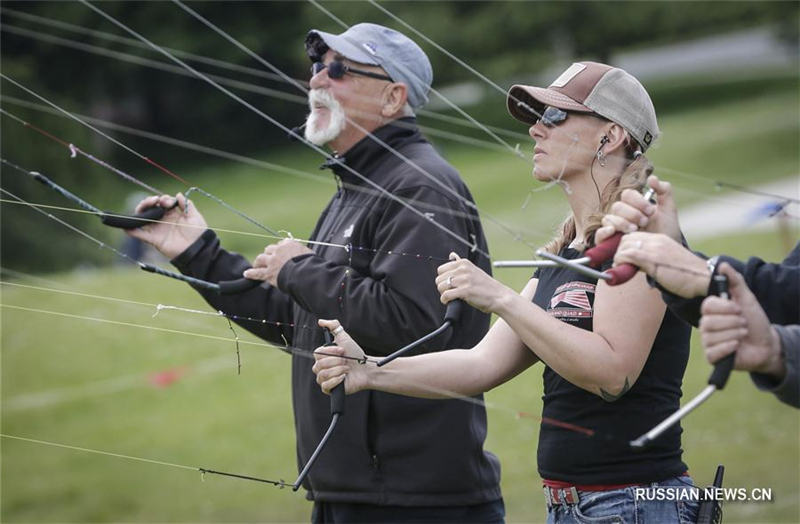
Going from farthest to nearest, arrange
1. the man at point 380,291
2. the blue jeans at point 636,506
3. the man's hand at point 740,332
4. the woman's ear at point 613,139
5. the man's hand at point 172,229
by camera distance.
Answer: the man's hand at point 172,229, the man at point 380,291, the woman's ear at point 613,139, the blue jeans at point 636,506, the man's hand at point 740,332

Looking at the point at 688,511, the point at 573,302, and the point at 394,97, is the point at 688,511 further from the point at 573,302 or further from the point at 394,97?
the point at 394,97

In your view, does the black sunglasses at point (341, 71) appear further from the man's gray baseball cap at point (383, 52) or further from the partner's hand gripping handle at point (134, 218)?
the partner's hand gripping handle at point (134, 218)

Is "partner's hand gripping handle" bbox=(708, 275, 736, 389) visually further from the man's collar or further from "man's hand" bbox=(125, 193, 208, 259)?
"man's hand" bbox=(125, 193, 208, 259)

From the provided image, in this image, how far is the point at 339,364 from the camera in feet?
10.8

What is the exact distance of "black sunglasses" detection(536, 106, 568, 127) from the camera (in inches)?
131

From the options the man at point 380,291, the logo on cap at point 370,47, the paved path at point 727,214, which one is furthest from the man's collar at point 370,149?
the paved path at point 727,214

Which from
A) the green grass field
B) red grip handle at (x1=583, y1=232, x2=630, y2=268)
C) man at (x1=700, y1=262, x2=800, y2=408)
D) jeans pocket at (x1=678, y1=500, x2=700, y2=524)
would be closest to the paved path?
Result: the green grass field

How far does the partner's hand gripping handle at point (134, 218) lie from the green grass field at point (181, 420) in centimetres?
155

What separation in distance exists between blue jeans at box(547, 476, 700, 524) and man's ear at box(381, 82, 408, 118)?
5.83ft

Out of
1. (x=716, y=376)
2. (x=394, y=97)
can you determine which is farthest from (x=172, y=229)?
(x=716, y=376)

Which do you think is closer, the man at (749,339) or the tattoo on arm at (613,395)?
the man at (749,339)

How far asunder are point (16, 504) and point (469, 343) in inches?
279

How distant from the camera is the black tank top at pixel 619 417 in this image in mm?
3129

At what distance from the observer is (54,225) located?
22.8 meters
